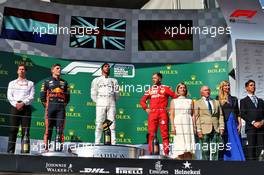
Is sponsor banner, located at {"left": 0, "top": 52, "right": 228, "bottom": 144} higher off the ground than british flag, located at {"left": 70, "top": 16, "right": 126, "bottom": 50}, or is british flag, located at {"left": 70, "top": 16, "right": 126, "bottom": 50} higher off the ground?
british flag, located at {"left": 70, "top": 16, "right": 126, "bottom": 50}

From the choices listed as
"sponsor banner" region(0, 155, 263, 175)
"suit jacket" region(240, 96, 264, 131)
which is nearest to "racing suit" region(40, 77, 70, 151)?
"sponsor banner" region(0, 155, 263, 175)

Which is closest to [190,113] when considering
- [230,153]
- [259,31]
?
[230,153]

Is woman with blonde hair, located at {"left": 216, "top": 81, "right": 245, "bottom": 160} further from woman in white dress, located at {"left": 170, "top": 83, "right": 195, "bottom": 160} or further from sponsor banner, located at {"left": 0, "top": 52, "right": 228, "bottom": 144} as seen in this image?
sponsor banner, located at {"left": 0, "top": 52, "right": 228, "bottom": 144}

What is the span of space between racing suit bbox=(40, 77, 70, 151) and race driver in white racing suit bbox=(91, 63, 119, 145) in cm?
18

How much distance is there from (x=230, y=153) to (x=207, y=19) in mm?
982

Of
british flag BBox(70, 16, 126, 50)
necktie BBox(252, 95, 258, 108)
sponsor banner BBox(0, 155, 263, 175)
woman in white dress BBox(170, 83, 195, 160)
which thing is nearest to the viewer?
sponsor banner BBox(0, 155, 263, 175)

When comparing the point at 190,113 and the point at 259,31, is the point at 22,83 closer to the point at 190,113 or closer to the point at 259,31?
the point at 190,113

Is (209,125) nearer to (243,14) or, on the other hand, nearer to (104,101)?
(104,101)

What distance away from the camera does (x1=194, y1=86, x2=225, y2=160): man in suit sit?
2.42 meters

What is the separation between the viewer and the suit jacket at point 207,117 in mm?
2422

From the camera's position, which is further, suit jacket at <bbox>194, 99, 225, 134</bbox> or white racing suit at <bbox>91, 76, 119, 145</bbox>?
white racing suit at <bbox>91, 76, 119, 145</bbox>

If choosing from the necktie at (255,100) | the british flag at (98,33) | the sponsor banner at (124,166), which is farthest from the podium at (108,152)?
the british flag at (98,33)

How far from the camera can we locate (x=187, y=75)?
2.95m

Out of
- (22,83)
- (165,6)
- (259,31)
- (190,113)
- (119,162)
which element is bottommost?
(119,162)
